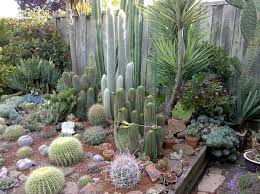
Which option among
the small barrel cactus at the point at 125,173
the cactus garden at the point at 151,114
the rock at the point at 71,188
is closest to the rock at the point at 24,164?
the cactus garden at the point at 151,114

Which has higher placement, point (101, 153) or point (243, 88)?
point (243, 88)

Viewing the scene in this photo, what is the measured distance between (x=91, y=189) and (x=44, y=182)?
48cm

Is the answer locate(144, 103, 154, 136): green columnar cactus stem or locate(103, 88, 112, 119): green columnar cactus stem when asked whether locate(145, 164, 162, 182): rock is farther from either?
locate(103, 88, 112, 119): green columnar cactus stem

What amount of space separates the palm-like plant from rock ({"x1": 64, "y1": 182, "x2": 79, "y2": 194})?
2108 mm

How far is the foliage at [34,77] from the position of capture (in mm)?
6300

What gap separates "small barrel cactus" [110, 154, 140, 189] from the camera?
10.2 ft

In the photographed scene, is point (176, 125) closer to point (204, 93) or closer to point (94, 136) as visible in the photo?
point (204, 93)

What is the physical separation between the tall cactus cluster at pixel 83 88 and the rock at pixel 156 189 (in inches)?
82.6

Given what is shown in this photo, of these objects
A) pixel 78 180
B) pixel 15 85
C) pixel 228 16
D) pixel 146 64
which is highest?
pixel 228 16

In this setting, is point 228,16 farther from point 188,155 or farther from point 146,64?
point 188,155

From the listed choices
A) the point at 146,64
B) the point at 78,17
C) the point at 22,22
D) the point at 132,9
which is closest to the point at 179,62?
the point at 146,64

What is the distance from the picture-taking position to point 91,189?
10.2 feet

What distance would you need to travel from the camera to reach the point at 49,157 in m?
3.66

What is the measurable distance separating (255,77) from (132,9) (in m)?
2.34
